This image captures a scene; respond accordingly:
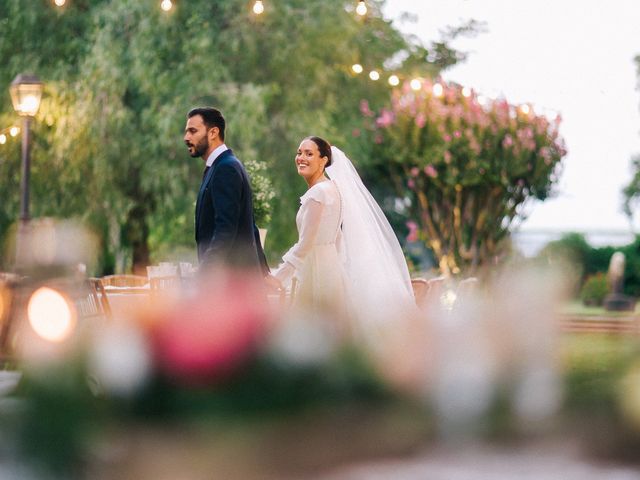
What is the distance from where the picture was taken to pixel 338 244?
768 cm

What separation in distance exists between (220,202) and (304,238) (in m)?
1.37

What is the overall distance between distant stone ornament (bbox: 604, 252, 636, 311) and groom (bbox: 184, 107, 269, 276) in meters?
21.5

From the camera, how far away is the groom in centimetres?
581

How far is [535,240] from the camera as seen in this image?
31.2 metres

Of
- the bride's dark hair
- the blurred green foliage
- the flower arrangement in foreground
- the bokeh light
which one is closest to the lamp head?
the bride's dark hair

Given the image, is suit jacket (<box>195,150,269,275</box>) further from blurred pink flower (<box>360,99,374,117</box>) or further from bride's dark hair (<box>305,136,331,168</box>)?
blurred pink flower (<box>360,99,374,117</box>)

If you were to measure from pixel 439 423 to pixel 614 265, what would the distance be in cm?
2528

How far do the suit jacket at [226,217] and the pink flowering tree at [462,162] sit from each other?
17.6 meters

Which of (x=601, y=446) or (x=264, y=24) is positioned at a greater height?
(x=264, y=24)

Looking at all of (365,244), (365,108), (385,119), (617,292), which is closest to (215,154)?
(365,244)

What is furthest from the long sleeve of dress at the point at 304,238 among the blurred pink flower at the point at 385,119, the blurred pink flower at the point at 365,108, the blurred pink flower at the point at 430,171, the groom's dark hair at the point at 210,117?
the blurred pink flower at the point at 430,171

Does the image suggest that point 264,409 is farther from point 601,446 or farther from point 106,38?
point 106,38

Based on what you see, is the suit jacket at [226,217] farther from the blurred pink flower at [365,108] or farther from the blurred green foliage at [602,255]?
the blurred green foliage at [602,255]

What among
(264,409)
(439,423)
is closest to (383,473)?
(439,423)
